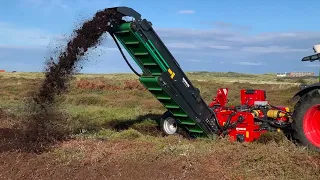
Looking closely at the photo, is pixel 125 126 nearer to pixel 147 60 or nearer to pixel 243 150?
pixel 147 60

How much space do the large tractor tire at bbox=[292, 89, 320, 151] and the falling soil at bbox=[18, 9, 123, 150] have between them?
13.9 feet

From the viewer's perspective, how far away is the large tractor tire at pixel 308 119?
8266 mm

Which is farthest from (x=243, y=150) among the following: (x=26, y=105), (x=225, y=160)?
(x=26, y=105)

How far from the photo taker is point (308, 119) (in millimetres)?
8414

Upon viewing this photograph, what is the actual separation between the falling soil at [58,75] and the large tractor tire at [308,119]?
4.24 m

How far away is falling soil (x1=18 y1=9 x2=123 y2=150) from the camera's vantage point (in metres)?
8.62

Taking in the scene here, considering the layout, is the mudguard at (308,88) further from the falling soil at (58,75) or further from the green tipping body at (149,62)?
the falling soil at (58,75)

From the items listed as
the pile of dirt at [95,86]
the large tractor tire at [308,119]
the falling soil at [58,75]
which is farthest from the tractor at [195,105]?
the pile of dirt at [95,86]

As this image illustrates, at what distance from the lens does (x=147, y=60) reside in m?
9.16

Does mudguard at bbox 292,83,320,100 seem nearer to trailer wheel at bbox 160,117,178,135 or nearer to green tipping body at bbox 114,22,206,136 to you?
green tipping body at bbox 114,22,206,136

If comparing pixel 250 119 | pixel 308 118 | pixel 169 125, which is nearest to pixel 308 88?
pixel 308 118

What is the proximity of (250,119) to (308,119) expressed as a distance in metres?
1.55

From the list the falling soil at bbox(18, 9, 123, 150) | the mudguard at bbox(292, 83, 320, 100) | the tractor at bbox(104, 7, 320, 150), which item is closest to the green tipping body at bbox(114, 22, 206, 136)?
the tractor at bbox(104, 7, 320, 150)

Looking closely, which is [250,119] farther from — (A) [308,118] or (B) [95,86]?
(B) [95,86]
